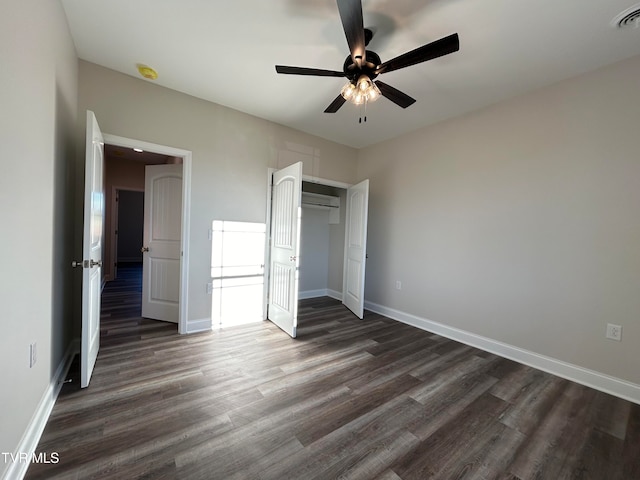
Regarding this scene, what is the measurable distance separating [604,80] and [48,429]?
15.5ft

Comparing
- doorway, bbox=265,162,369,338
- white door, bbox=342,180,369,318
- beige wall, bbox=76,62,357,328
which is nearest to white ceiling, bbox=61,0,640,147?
beige wall, bbox=76,62,357,328

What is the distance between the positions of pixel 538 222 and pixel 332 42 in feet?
8.21

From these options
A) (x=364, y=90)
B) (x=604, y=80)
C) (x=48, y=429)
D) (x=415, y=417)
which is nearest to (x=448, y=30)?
(x=364, y=90)

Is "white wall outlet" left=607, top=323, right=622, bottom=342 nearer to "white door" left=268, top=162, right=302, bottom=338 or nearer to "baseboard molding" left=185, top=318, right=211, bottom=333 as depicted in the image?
"white door" left=268, top=162, right=302, bottom=338

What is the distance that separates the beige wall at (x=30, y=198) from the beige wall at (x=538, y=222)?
3587 mm

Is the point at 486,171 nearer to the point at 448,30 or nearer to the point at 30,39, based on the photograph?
the point at 448,30

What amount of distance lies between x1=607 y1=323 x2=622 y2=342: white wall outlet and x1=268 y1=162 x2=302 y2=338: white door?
2.80m

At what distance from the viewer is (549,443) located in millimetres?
1546

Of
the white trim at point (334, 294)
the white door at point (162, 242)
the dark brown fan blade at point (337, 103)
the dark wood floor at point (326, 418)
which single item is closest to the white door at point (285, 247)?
the dark wood floor at point (326, 418)

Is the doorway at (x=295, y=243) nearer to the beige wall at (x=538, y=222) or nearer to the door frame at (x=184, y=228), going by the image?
the beige wall at (x=538, y=222)

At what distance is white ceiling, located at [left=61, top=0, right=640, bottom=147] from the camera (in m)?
1.67

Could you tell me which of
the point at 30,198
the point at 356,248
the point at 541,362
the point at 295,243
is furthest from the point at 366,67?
the point at 541,362

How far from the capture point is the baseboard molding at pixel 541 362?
205 centimetres

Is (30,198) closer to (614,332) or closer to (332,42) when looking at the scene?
(332,42)
